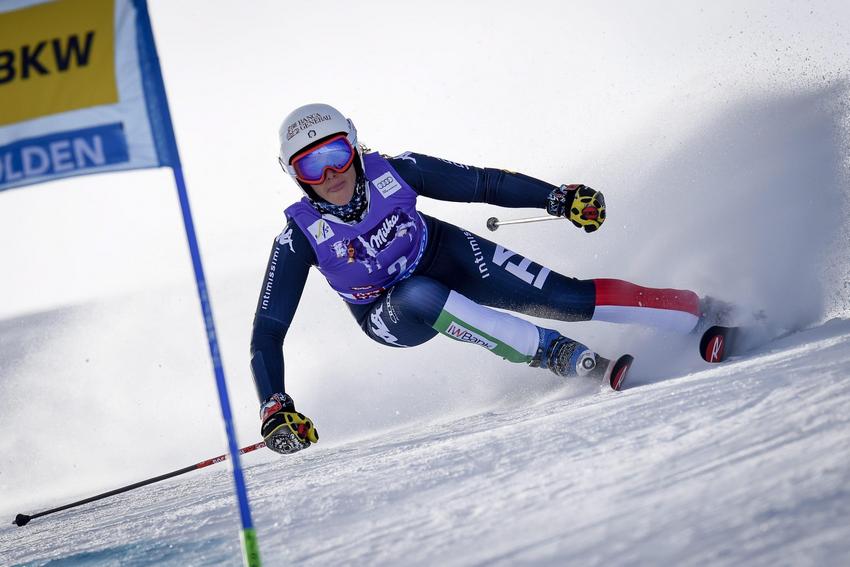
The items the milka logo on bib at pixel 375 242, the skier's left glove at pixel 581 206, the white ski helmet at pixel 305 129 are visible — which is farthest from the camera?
the skier's left glove at pixel 581 206

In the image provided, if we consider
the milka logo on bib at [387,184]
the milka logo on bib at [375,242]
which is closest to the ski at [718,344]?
the milka logo on bib at [375,242]

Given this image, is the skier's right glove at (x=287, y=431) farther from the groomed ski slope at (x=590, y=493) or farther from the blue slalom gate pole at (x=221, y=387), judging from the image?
the blue slalom gate pole at (x=221, y=387)

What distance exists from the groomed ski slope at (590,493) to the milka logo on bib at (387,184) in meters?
1.22

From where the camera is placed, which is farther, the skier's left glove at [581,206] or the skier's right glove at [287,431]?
the skier's left glove at [581,206]

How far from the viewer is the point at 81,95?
8.75ft

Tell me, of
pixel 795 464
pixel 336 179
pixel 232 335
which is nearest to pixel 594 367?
pixel 336 179

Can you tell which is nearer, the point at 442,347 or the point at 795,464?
the point at 795,464

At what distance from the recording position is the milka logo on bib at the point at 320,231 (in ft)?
12.7

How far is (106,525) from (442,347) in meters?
3.05

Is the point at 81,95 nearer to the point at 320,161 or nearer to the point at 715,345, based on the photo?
the point at 320,161

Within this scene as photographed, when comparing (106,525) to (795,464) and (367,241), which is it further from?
(795,464)

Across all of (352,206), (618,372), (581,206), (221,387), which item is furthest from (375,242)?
(221,387)

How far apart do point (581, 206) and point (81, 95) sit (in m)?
2.37

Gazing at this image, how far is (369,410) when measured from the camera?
609 cm
